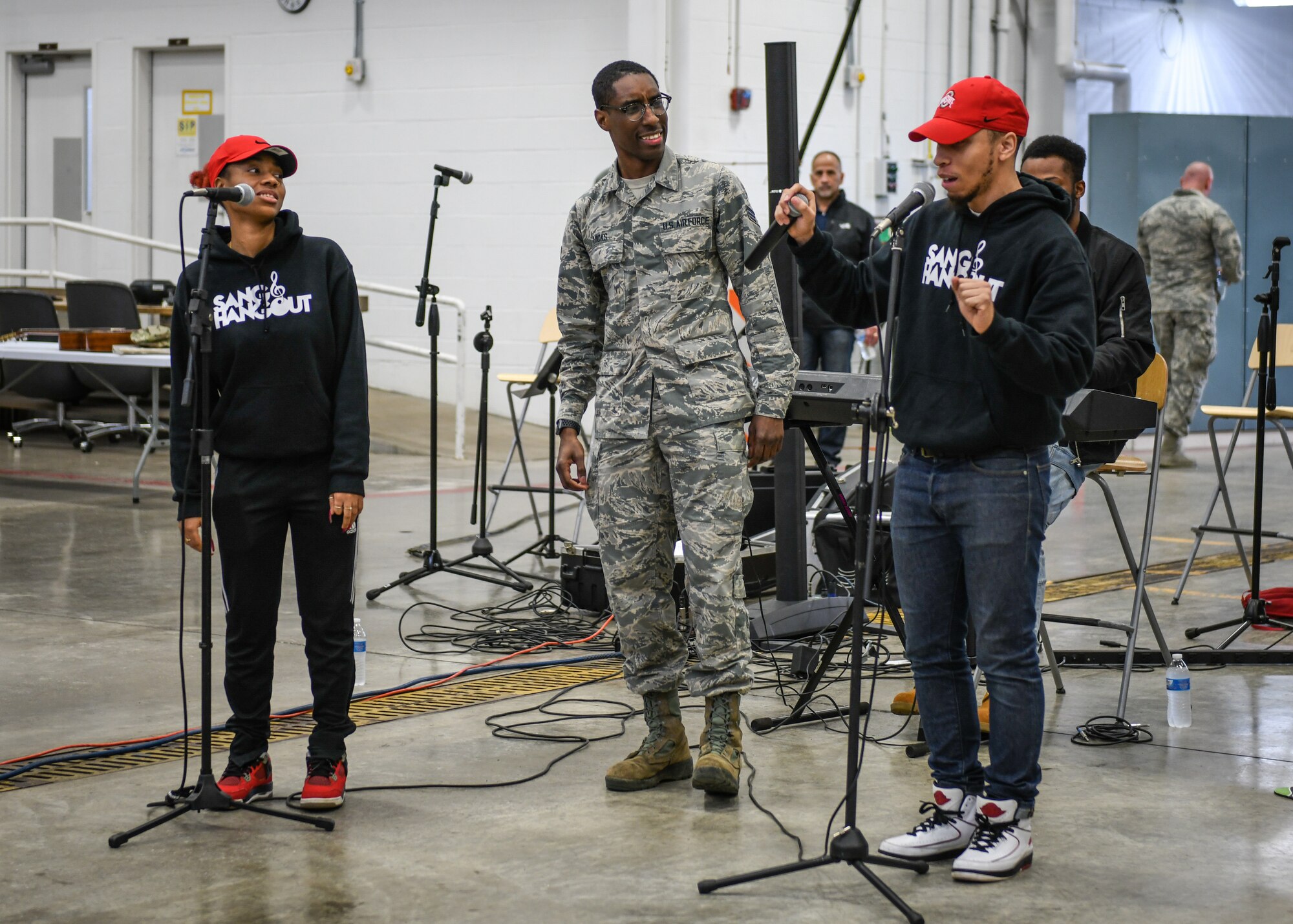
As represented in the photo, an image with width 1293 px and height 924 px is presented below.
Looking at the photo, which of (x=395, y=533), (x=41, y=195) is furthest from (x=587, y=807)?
(x=41, y=195)

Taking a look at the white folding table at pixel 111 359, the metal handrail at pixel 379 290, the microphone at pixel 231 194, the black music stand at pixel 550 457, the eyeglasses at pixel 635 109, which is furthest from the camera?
the metal handrail at pixel 379 290

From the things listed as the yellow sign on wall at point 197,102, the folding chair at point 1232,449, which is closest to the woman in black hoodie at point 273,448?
the folding chair at point 1232,449

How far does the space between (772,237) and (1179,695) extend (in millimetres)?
2108

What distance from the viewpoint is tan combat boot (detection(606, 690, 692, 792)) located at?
3.67 m

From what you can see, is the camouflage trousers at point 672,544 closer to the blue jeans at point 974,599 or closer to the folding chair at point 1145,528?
the blue jeans at point 974,599

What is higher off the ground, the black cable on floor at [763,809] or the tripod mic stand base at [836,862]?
the tripod mic stand base at [836,862]

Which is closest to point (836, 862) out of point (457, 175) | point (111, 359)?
point (457, 175)

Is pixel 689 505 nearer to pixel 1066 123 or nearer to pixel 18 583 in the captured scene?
pixel 18 583

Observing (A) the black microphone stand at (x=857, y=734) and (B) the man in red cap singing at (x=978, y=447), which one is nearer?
(A) the black microphone stand at (x=857, y=734)

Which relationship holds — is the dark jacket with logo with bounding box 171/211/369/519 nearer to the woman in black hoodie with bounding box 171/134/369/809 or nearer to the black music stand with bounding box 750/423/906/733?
the woman in black hoodie with bounding box 171/134/369/809

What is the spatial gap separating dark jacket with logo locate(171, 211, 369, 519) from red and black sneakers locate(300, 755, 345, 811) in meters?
0.63

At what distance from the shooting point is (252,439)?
3.50 meters

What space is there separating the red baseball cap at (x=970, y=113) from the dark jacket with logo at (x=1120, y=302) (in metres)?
1.25

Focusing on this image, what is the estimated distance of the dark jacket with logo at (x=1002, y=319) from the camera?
2939 millimetres
